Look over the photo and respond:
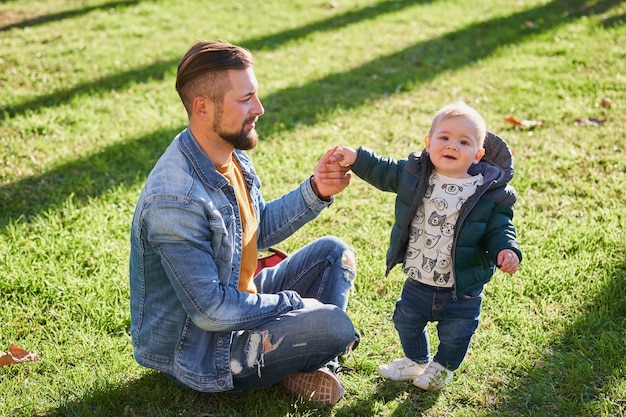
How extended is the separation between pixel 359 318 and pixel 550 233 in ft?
5.03

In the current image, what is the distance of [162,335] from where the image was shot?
118 inches

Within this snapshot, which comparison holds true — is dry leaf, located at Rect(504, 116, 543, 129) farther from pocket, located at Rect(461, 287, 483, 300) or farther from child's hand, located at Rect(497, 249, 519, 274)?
child's hand, located at Rect(497, 249, 519, 274)

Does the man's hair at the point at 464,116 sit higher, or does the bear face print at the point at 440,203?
the man's hair at the point at 464,116

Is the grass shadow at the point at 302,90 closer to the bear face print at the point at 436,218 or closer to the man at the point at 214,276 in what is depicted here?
the man at the point at 214,276

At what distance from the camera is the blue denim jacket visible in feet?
9.11

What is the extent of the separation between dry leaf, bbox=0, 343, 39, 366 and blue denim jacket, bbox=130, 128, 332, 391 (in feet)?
2.15

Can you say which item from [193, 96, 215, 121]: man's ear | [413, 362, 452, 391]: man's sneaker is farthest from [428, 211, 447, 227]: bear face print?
[193, 96, 215, 121]: man's ear

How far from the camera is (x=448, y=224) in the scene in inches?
121

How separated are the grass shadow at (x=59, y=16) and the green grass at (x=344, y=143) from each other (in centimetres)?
5

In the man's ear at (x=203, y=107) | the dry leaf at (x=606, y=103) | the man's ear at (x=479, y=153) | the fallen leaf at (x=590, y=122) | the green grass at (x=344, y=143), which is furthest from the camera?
the dry leaf at (x=606, y=103)

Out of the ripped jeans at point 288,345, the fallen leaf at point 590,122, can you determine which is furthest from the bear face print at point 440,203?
the fallen leaf at point 590,122

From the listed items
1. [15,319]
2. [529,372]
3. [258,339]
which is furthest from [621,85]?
[15,319]

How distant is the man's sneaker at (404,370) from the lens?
10.9ft

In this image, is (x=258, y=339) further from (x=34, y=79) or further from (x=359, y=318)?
(x=34, y=79)
